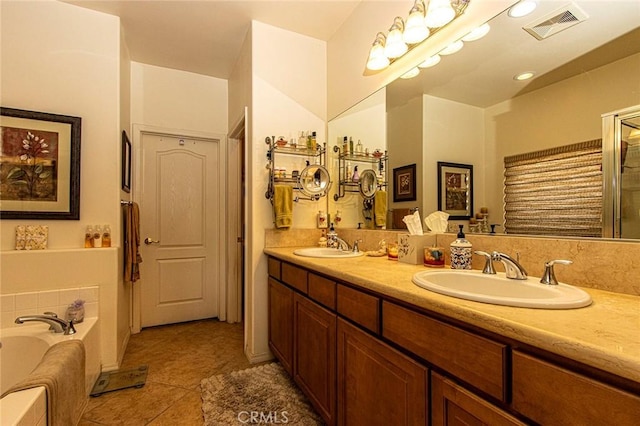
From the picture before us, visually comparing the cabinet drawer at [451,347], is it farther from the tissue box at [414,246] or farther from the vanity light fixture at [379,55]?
the vanity light fixture at [379,55]

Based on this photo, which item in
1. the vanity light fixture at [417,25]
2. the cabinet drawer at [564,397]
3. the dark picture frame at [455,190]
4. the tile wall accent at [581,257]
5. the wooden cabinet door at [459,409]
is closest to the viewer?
the cabinet drawer at [564,397]

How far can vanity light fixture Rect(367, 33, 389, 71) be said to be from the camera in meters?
1.91

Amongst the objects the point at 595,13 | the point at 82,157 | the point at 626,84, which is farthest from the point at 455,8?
the point at 82,157

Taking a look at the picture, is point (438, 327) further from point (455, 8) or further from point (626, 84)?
point (455, 8)

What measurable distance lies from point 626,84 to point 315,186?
73.9 inches

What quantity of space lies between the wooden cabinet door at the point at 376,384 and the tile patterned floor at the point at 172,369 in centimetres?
94

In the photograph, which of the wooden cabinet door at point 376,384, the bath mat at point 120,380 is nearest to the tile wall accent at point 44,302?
the bath mat at point 120,380

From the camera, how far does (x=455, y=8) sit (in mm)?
1458

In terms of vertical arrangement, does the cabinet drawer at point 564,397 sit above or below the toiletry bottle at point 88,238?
below

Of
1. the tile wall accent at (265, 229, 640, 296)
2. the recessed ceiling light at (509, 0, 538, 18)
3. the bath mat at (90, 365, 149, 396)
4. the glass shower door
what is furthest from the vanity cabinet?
the recessed ceiling light at (509, 0, 538, 18)

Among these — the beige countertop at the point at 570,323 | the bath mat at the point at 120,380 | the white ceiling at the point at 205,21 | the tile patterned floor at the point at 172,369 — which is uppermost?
the white ceiling at the point at 205,21

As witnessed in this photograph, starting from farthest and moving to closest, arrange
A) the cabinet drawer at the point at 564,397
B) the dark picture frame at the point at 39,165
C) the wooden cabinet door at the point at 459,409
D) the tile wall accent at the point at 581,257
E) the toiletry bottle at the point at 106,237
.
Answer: the toiletry bottle at the point at 106,237 → the dark picture frame at the point at 39,165 → the tile wall accent at the point at 581,257 → the wooden cabinet door at the point at 459,409 → the cabinet drawer at the point at 564,397

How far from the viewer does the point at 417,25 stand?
160cm

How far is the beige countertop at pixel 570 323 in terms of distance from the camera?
520 mm
